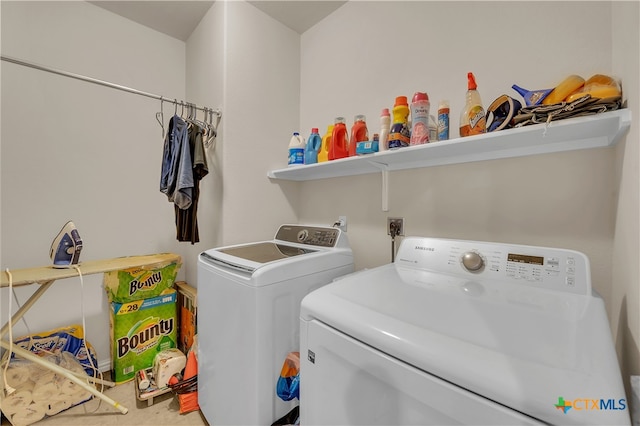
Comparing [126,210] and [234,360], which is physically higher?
[126,210]

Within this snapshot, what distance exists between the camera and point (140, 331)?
1.91 meters

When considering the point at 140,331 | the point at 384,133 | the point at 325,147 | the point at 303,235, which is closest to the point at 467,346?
the point at 384,133

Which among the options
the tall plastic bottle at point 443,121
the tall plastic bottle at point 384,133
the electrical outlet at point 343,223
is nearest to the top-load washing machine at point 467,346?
the tall plastic bottle at point 443,121

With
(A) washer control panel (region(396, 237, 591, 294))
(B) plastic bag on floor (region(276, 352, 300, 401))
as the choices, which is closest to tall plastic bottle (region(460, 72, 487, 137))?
(A) washer control panel (region(396, 237, 591, 294))

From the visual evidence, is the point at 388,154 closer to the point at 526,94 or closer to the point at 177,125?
the point at 526,94

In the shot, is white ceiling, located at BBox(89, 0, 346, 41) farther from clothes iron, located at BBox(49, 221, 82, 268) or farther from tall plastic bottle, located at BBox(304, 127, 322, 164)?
clothes iron, located at BBox(49, 221, 82, 268)

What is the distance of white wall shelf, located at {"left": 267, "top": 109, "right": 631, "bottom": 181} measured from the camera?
867 millimetres

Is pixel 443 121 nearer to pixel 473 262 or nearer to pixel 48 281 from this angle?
pixel 473 262

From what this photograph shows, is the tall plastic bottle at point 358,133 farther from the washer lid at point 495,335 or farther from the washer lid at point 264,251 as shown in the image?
the washer lid at point 495,335

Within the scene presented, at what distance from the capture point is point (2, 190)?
67.2 inches

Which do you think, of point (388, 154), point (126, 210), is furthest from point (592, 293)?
point (126, 210)

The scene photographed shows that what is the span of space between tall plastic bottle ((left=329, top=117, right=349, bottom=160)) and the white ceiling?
104 cm

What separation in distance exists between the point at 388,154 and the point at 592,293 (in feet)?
3.07

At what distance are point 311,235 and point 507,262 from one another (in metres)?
1.04
